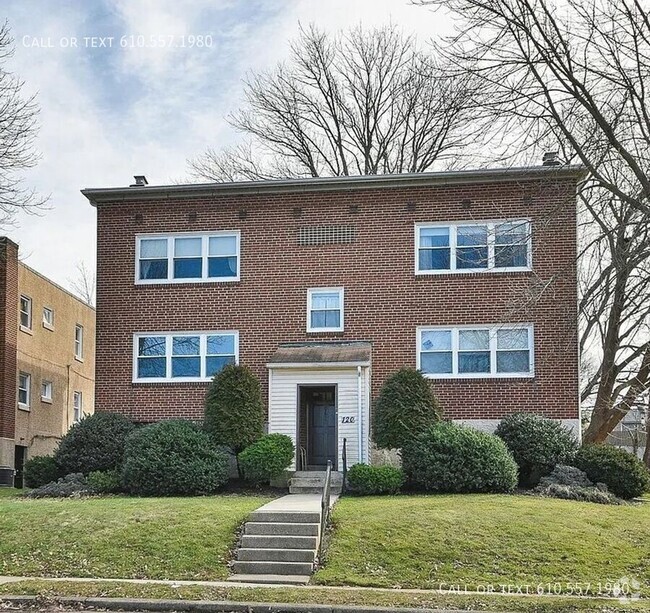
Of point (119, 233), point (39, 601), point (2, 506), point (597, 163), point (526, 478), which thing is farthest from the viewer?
point (119, 233)

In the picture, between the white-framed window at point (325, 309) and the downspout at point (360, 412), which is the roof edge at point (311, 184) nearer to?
the white-framed window at point (325, 309)

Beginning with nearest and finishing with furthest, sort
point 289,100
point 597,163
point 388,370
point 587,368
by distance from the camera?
point 597,163, point 388,370, point 289,100, point 587,368

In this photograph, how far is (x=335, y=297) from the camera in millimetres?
25516

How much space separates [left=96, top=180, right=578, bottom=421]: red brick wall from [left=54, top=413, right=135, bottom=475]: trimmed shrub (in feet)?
5.90

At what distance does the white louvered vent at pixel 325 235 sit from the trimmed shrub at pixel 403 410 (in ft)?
14.1

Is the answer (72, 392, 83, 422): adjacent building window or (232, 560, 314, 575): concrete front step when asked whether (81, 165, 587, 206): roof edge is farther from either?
(72, 392, 83, 422): adjacent building window

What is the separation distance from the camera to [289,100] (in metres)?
42.0

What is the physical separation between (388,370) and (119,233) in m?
8.44

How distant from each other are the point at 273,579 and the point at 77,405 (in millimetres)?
28816

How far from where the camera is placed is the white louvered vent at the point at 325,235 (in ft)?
84.2

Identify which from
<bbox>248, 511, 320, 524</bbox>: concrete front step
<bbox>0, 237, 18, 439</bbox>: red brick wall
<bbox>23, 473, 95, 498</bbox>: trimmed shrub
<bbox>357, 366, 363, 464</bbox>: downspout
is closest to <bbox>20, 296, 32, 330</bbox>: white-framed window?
<bbox>0, 237, 18, 439</bbox>: red brick wall

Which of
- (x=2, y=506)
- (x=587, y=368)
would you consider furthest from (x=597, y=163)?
(x=587, y=368)

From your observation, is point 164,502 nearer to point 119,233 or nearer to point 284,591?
point 284,591

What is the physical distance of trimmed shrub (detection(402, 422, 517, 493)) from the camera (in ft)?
67.9
